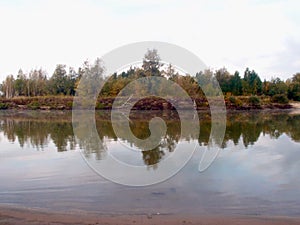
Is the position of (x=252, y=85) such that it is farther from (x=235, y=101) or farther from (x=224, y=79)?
(x=235, y=101)

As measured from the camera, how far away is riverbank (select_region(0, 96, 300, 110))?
42469 mm

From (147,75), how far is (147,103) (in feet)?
12.0

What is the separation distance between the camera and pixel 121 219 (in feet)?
17.5

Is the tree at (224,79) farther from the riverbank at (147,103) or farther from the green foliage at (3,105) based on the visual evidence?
the green foliage at (3,105)

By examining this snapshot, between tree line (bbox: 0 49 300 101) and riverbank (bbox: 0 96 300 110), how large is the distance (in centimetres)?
146

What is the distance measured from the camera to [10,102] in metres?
53.6

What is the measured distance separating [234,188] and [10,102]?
52.0 meters

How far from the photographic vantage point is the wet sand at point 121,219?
5.15 meters

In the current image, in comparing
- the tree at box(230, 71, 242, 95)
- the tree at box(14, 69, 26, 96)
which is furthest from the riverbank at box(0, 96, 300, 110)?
the tree at box(14, 69, 26, 96)

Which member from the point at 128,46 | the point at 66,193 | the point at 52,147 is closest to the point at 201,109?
the point at 52,147

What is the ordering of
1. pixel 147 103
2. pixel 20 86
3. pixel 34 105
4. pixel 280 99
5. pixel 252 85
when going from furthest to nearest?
1. pixel 20 86
2. pixel 252 85
3. pixel 34 105
4. pixel 280 99
5. pixel 147 103

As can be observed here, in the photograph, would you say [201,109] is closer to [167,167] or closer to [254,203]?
[167,167]

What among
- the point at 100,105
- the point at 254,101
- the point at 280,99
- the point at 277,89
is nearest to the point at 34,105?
the point at 100,105

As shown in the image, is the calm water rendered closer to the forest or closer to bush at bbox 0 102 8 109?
the forest
